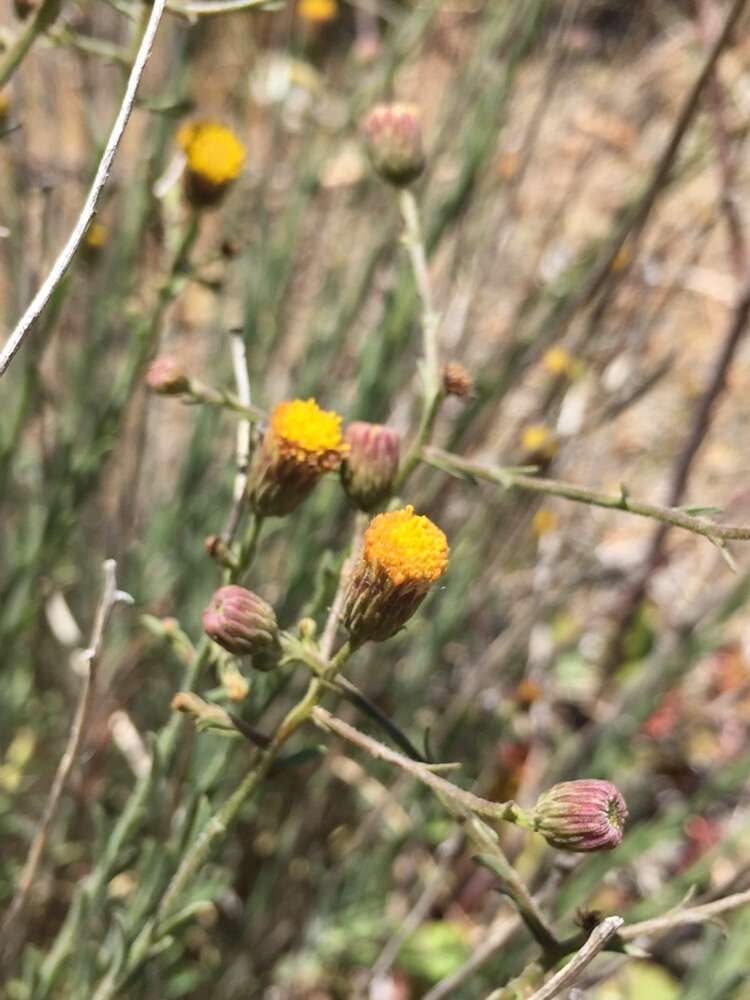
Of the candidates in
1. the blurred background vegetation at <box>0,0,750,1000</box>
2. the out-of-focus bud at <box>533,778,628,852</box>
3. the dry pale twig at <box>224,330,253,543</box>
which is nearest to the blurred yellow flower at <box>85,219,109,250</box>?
the blurred background vegetation at <box>0,0,750,1000</box>

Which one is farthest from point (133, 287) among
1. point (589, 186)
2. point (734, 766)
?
point (589, 186)

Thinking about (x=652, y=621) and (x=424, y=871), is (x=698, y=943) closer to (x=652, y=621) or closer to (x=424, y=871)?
(x=424, y=871)

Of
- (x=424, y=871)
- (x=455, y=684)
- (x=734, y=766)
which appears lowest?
(x=424, y=871)

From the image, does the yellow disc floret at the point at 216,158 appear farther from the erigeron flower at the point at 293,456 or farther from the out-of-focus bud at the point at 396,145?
the erigeron flower at the point at 293,456

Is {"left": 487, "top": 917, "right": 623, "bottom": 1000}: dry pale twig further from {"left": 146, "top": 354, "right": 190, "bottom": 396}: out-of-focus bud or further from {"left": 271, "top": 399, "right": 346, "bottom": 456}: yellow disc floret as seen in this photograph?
{"left": 146, "top": 354, "right": 190, "bottom": 396}: out-of-focus bud

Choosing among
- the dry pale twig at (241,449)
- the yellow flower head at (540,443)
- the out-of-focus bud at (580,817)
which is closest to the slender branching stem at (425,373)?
the dry pale twig at (241,449)

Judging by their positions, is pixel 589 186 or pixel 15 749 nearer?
pixel 15 749

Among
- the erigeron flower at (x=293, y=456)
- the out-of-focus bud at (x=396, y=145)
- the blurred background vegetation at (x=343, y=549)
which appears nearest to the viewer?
the erigeron flower at (x=293, y=456)

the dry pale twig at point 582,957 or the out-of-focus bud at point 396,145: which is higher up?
the out-of-focus bud at point 396,145

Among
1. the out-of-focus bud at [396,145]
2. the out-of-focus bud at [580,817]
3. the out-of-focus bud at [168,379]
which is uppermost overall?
the out-of-focus bud at [396,145]
